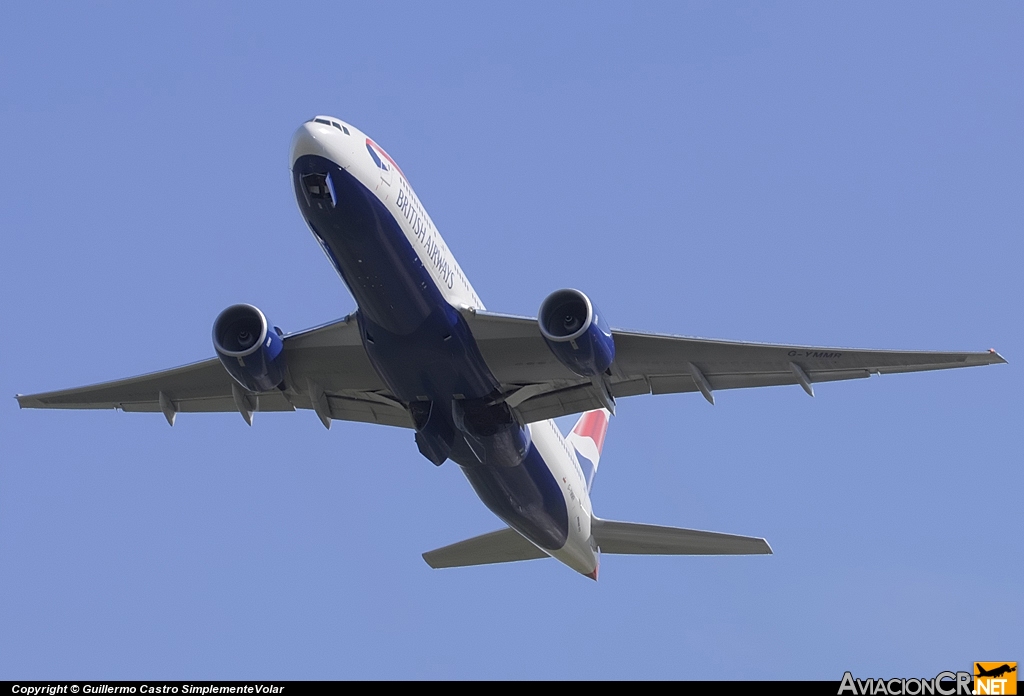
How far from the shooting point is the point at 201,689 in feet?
77.7

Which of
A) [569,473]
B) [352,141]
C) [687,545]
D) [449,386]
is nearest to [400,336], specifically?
[449,386]

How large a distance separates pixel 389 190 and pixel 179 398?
9.14 meters

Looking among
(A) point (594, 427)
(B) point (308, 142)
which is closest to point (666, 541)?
(A) point (594, 427)

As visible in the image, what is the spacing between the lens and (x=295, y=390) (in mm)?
30812

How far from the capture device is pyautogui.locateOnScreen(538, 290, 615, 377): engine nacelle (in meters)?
26.2

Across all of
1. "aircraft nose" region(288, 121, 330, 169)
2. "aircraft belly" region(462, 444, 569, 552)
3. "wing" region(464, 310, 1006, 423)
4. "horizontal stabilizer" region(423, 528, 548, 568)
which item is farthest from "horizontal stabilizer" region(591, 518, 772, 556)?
"aircraft nose" region(288, 121, 330, 169)

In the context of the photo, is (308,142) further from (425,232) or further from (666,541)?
(666,541)

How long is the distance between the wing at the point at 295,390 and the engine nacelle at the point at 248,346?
1.45 meters

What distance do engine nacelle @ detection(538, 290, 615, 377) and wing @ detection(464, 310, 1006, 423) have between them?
1.11 metres

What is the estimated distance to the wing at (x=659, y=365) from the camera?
2708 cm

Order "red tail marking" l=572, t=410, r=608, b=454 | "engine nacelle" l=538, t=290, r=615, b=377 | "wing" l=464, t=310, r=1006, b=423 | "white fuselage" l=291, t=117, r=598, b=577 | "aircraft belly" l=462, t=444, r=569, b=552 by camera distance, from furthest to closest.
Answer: "red tail marking" l=572, t=410, r=608, b=454 < "aircraft belly" l=462, t=444, r=569, b=552 < "wing" l=464, t=310, r=1006, b=423 < "engine nacelle" l=538, t=290, r=615, b=377 < "white fuselage" l=291, t=117, r=598, b=577

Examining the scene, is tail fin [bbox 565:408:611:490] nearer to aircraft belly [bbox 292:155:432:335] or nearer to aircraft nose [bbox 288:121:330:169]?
aircraft belly [bbox 292:155:432:335]

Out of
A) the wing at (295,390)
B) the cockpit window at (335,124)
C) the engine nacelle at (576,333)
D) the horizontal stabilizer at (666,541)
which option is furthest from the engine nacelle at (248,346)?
the horizontal stabilizer at (666,541)

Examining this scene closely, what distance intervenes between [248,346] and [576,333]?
6.90 m
